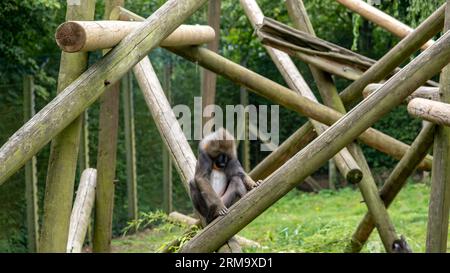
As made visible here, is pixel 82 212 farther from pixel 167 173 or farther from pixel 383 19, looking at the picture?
pixel 167 173

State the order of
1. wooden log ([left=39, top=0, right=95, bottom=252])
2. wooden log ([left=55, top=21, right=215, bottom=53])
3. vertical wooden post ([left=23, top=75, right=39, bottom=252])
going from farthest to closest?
1. vertical wooden post ([left=23, top=75, right=39, bottom=252])
2. wooden log ([left=39, top=0, right=95, bottom=252])
3. wooden log ([left=55, top=21, right=215, bottom=53])

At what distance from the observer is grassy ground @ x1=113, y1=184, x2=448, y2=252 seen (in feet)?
23.4

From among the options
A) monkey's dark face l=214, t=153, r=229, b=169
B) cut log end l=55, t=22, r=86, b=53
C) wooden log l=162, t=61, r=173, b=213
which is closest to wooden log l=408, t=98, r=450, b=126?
monkey's dark face l=214, t=153, r=229, b=169

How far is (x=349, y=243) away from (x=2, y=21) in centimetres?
446

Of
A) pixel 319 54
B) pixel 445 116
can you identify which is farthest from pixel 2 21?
pixel 445 116

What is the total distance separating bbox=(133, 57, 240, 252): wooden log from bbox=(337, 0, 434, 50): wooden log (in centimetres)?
188

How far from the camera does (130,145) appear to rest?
1024 centimetres

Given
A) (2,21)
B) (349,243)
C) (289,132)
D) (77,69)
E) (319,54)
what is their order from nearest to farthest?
(77,69) < (319,54) < (349,243) < (2,21) < (289,132)

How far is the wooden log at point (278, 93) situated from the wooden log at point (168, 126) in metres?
0.33

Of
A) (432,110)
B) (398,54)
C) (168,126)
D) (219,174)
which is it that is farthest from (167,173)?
(432,110)

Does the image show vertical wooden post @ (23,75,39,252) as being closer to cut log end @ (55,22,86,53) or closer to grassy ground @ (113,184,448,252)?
grassy ground @ (113,184,448,252)

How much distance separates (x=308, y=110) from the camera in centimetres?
610

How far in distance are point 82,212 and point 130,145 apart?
433 centimetres

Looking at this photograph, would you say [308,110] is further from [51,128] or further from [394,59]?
[51,128]
